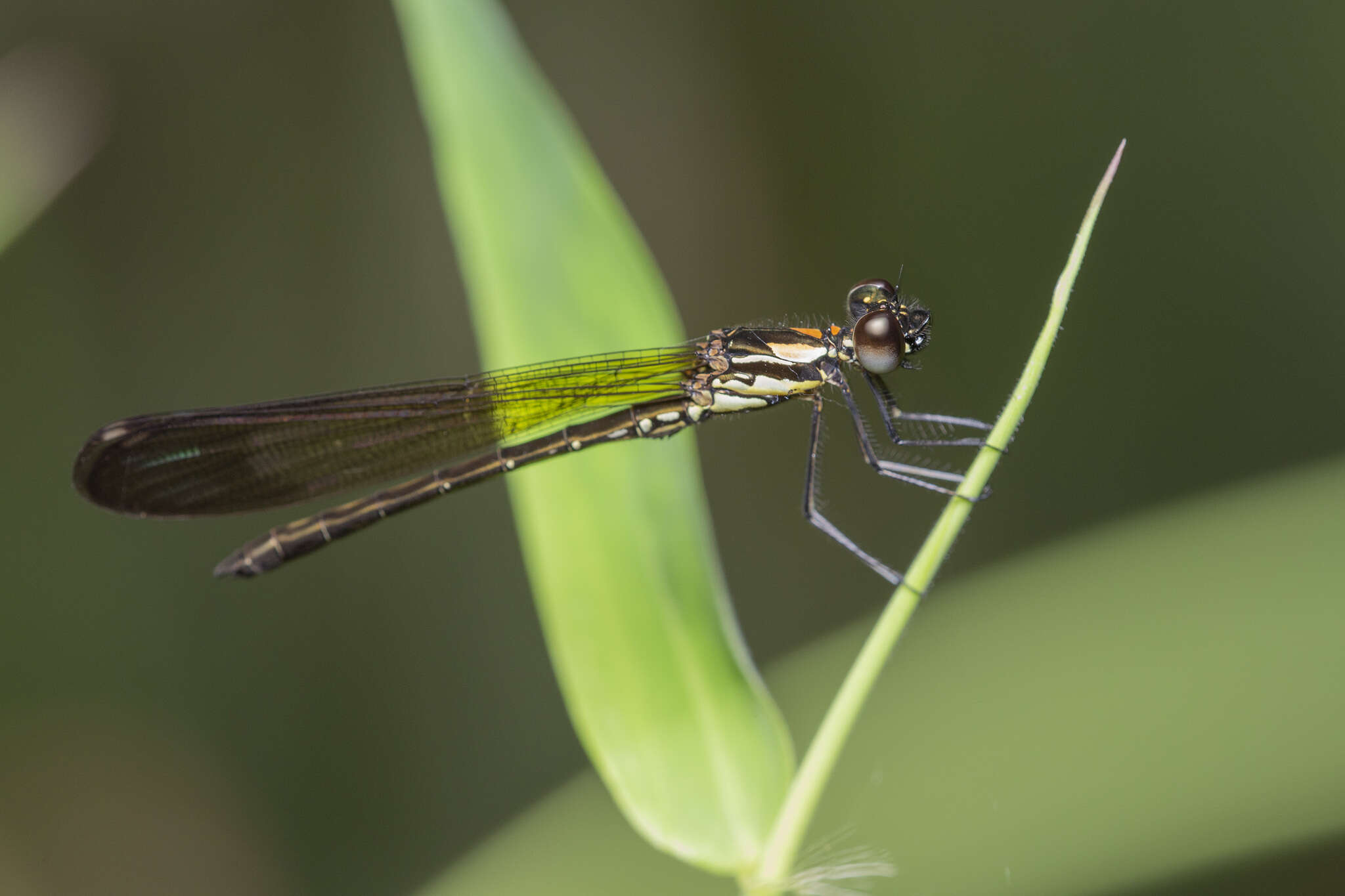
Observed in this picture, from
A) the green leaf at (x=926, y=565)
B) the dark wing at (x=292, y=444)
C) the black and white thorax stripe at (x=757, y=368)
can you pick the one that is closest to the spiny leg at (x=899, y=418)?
the black and white thorax stripe at (x=757, y=368)

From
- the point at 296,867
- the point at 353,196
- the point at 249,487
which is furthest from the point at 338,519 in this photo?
the point at 353,196

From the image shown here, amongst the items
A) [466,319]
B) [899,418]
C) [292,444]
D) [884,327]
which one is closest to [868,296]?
[884,327]

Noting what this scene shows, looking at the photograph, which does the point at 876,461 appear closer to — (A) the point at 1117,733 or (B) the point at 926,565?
(A) the point at 1117,733

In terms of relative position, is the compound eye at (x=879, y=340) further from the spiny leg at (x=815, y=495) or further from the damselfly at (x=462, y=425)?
the spiny leg at (x=815, y=495)

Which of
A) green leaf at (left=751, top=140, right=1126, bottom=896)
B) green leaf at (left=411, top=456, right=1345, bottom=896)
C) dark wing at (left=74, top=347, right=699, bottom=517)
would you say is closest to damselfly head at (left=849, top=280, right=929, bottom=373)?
dark wing at (left=74, top=347, right=699, bottom=517)

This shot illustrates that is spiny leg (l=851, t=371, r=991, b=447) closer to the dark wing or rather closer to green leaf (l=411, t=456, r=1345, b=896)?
green leaf (l=411, t=456, r=1345, b=896)
